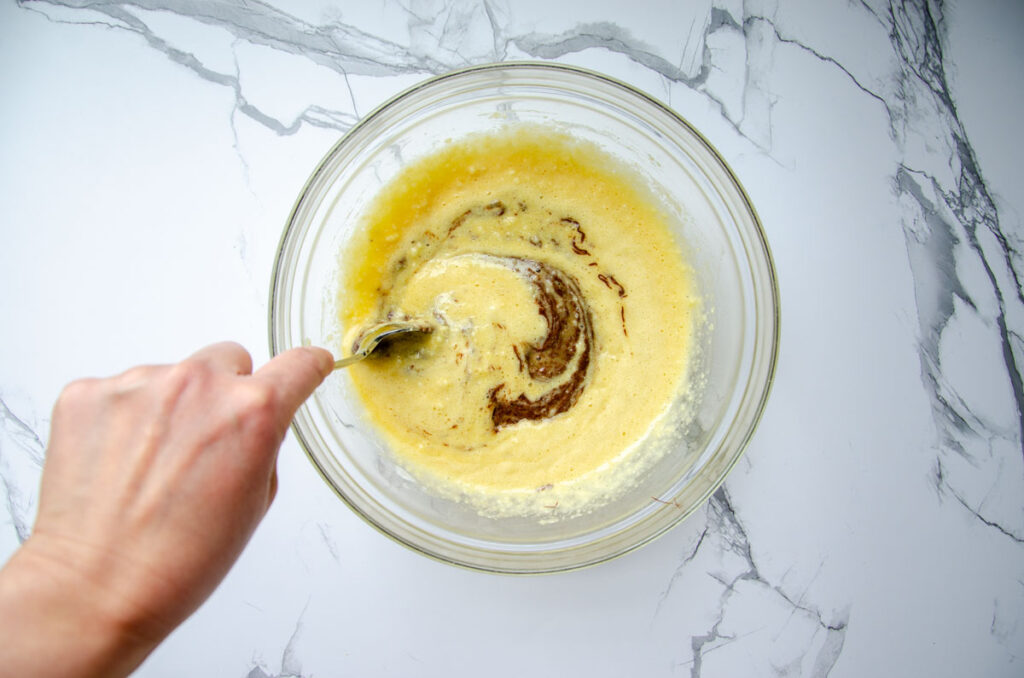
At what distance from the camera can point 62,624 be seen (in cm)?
77

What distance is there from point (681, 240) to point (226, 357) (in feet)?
2.92

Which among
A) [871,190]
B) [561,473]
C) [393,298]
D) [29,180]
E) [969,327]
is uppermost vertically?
[29,180]

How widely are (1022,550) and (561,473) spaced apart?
1052 millimetres

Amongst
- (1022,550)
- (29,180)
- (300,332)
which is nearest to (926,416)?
(1022,550)

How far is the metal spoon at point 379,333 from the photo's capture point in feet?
3.94

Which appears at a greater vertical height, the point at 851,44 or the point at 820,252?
the point at 851,44

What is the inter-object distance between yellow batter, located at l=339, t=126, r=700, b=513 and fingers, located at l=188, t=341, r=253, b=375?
0.38 m

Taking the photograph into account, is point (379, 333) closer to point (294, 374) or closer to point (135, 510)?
point (294, 374)

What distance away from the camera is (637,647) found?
54.5 inches

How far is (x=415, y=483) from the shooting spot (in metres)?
1.31

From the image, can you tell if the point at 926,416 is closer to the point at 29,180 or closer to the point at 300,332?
the point at 300,332

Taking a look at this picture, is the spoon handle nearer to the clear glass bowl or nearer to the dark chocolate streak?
the clear glass bowl

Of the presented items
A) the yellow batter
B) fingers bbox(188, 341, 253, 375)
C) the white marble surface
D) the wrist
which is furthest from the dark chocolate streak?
the wrist

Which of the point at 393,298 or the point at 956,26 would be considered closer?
the point at 393,298
